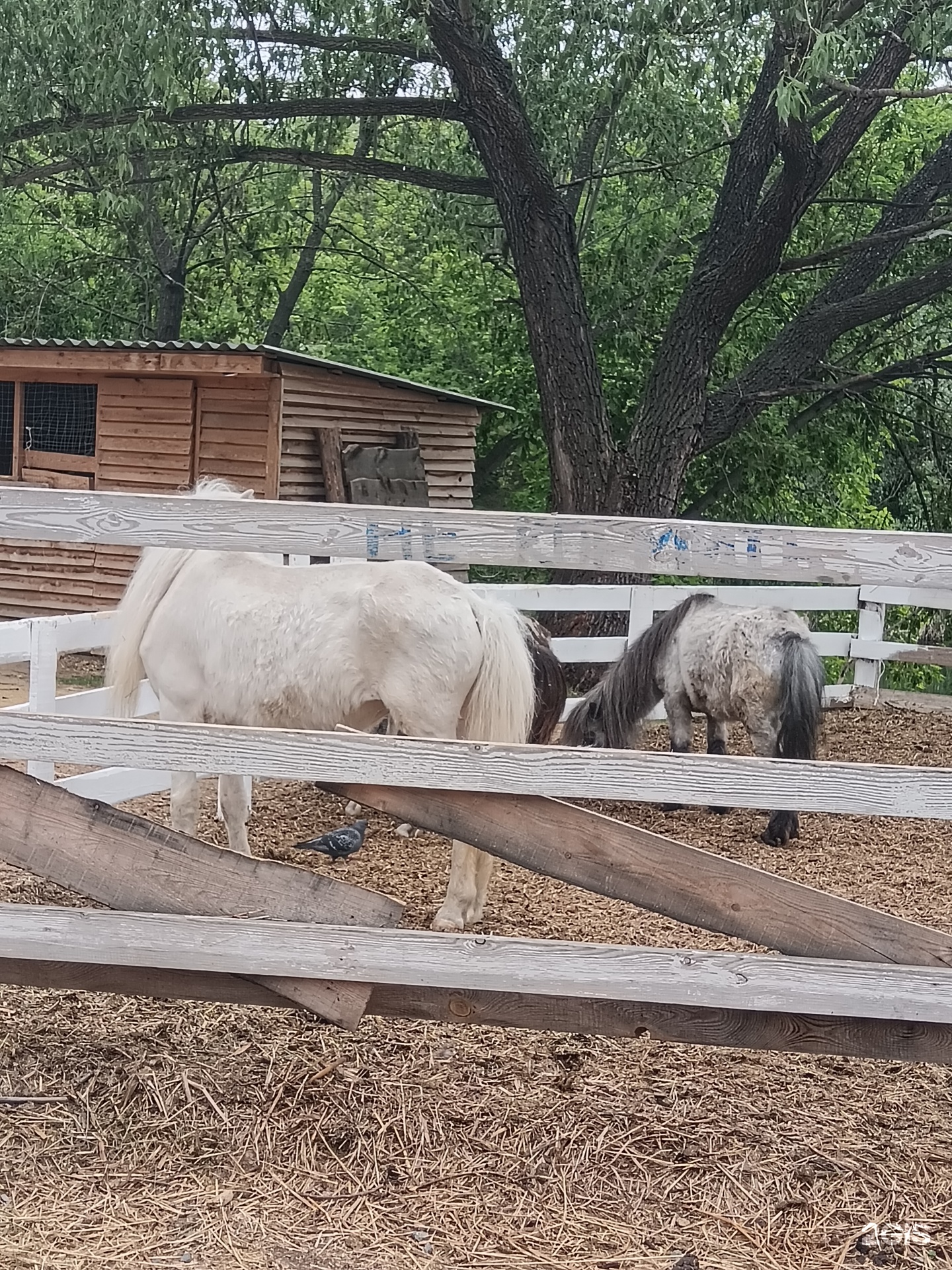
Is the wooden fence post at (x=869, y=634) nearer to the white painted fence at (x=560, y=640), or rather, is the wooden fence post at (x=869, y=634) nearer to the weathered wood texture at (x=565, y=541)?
the white painted fence at (x=560, y=640)

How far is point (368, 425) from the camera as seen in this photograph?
50.1 feet

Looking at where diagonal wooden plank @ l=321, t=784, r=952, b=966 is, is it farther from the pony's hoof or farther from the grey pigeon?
the grey pigeon

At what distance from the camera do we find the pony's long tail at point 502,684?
18.0 feet

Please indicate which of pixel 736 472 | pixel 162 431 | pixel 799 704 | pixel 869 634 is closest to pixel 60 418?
pixel 162 431

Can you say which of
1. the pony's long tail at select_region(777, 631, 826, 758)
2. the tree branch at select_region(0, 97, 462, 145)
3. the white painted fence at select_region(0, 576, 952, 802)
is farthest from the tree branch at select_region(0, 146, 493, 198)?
the pony's long tail at select_region(777, 631, 826, 758)

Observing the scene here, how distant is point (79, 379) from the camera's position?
567 inches

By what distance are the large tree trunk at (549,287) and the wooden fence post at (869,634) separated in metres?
2.65

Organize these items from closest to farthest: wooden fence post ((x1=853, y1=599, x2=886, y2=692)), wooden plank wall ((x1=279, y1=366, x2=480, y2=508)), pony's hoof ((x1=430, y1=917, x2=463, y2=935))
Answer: pony's hoof ((x1=430, y1=917, x2=463, y2=935))
wooden fence post ((x1=853, y1=599, x2=886, y2=692))
wooden plank wall ((x1=279, y1=366, x2=480, y2=508))

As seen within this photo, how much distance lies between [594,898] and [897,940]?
10.4 feet

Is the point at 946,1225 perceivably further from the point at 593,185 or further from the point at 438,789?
the point at 593,185

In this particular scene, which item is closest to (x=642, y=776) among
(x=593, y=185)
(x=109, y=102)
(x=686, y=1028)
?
(x=686, y=1028)

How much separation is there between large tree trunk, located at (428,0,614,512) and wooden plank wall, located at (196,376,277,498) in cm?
318

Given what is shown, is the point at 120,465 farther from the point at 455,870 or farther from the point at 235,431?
the point at 455,870

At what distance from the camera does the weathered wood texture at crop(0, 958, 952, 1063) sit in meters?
3.19
